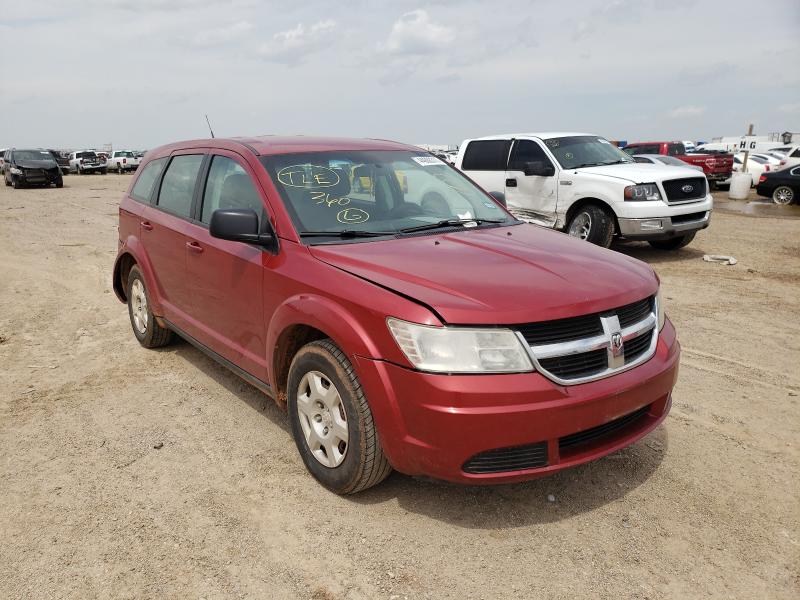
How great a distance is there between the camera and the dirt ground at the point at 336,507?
8.70ft

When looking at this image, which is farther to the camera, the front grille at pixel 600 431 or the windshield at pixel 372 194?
the windshield at pixel 372 194

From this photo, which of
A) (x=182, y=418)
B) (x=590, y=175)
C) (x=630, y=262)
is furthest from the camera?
(x=590, y=175)

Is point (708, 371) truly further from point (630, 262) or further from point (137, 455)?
point (137, 455)

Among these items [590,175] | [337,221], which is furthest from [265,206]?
[590,175]

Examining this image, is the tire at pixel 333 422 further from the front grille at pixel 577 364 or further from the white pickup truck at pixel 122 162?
the white pickup truck at pixel 122 162

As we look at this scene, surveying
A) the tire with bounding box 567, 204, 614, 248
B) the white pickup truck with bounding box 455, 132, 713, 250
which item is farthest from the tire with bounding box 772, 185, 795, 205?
the tire with bounding box 567, 204, 614, 248

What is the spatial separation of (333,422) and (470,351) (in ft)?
2.84

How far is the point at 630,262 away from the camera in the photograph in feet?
11.4

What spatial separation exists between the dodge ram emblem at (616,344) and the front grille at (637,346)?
8 cm

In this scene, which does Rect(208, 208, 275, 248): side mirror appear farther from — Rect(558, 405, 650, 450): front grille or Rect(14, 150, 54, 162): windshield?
Rect(14, 150, 54, 162): windshield

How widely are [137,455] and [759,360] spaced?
466 centimetres

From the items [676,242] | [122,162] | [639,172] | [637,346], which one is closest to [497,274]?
[637,346]

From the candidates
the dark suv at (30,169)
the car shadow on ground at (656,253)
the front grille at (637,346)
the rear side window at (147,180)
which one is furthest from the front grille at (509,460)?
the dark suv at (30,169)

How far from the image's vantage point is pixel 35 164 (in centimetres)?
2628
